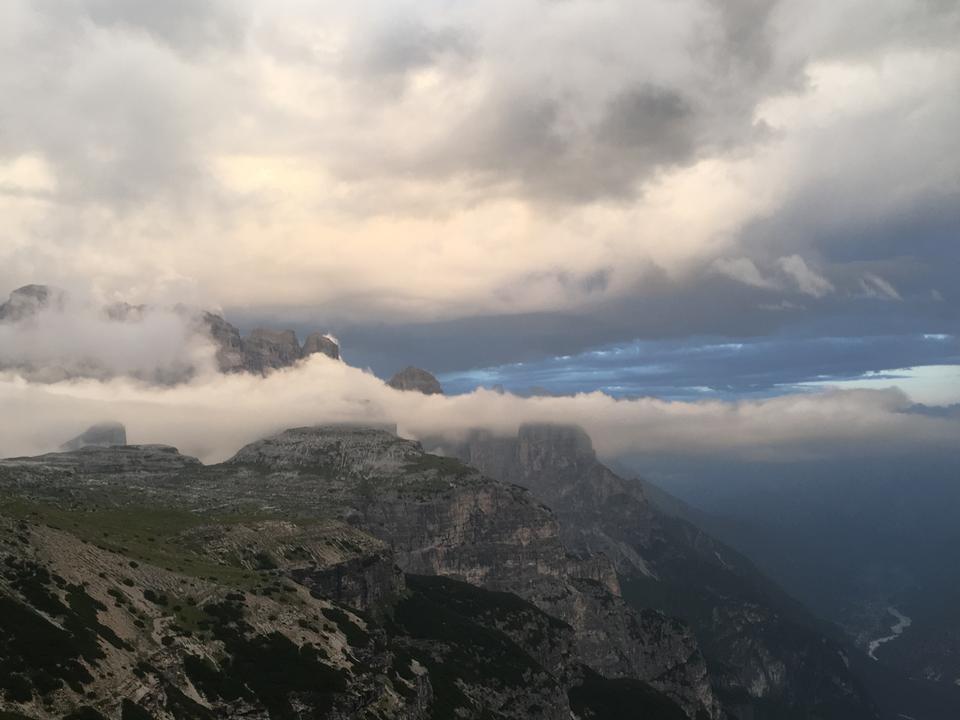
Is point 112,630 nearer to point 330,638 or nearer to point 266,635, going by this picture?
point 266,635

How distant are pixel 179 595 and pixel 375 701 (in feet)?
163

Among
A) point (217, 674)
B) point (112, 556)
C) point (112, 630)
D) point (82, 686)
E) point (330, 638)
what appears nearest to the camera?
point (82, 686)

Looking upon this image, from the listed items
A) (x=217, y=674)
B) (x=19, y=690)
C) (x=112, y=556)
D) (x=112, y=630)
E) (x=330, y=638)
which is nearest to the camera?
(x=19, y=690)

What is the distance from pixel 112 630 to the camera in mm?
135500

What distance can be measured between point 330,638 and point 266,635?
2190cm

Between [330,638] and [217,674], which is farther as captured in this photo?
[330,638]

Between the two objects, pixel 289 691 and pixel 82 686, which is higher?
pixel 82 686

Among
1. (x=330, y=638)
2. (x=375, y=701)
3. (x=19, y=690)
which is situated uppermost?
(x=19, y=690)

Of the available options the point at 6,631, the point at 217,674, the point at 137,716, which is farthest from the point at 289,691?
the point at 6,631

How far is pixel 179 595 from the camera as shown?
572ft

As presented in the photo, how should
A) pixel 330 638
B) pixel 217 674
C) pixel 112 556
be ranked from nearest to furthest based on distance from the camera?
1. pixel 217 674
2. pixel 112 556
3. pixel 330 638

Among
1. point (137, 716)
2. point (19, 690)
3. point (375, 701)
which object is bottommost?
point (375, 701)

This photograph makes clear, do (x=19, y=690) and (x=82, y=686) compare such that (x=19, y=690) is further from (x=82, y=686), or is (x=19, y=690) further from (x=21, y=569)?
(x=21, y=569)

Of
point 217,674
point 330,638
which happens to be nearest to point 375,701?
point 330,638
